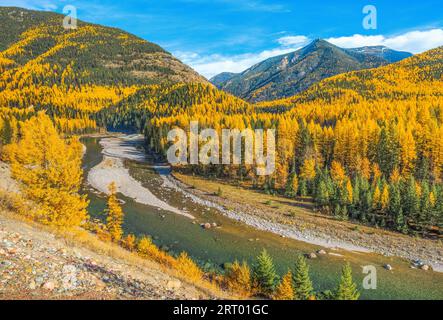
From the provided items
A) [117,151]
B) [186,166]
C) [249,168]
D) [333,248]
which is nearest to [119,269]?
[333,248]

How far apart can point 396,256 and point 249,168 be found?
44.8m

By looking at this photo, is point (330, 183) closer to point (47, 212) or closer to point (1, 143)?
point (47, 212)

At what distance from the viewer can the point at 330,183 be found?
205 feet

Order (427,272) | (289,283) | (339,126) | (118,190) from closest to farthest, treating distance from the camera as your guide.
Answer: (289,283) < (427,272) < (118,190) < (339,126)

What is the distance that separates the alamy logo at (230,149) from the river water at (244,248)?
22523 mm

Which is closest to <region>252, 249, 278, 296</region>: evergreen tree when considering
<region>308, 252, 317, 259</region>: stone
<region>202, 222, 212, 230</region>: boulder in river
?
<region>308, 252, 317, 259</region>: stone

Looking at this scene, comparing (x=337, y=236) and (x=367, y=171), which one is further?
(x=367, y=171)

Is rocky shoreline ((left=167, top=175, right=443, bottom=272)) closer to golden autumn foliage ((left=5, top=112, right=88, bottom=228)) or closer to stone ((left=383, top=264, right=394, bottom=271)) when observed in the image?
stone ((left=383, top=264, right=394, bottom=271))

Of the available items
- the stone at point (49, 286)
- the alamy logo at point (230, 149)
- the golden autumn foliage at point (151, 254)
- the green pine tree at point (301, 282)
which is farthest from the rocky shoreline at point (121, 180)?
the stone at point (49, 286)

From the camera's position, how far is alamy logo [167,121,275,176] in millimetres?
77875

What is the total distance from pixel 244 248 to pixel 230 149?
44752 mm

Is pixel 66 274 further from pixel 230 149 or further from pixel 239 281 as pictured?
pixel 230 149

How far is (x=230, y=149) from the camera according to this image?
3374 inches

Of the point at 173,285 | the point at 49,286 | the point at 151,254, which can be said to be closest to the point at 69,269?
the point at 49,286
